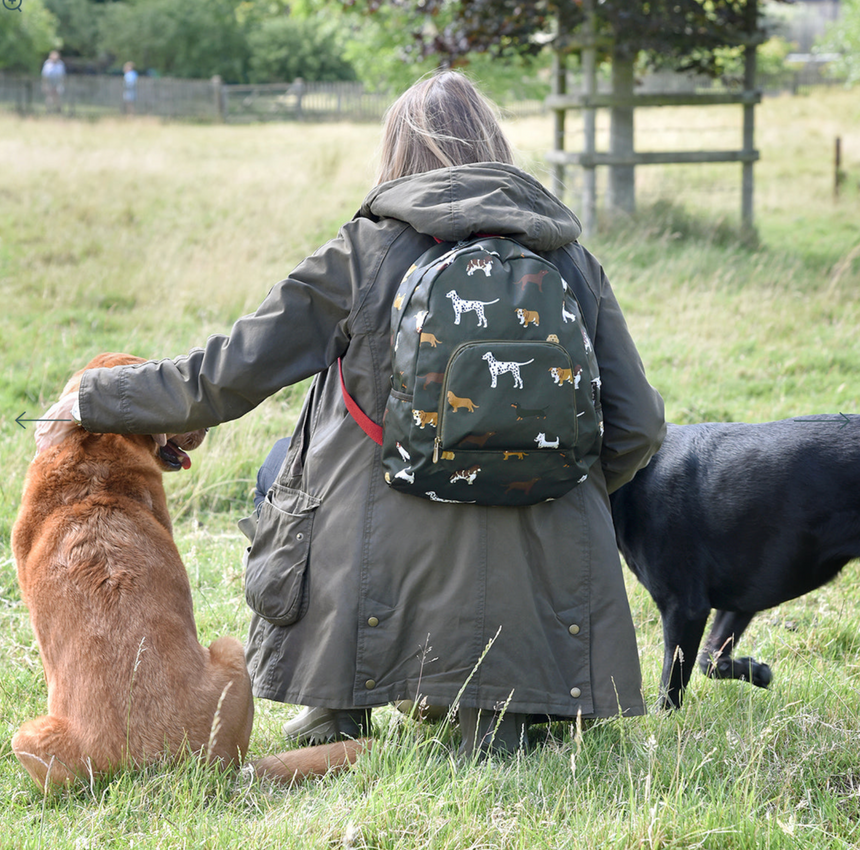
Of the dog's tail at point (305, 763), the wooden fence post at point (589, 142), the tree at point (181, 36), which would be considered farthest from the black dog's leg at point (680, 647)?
the tree at point (181, 36)

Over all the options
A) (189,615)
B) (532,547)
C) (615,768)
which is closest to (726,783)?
(615,768)

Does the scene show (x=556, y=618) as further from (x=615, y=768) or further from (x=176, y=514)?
(x=176, y=514)

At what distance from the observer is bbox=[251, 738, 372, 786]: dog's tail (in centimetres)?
241

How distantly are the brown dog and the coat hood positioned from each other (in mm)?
1004

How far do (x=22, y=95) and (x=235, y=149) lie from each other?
1670 centimetres

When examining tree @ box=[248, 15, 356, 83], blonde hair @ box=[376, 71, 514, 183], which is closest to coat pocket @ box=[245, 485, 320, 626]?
blonde hair @ box=[376, 71, 514, 183]

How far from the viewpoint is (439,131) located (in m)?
2.49

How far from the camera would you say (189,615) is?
2.48m

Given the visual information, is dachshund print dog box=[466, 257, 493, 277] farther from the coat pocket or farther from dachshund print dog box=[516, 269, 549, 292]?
the coat pocket

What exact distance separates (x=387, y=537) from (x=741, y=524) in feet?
4.67

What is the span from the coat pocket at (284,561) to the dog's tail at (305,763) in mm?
366

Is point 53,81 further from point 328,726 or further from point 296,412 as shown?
point 328,726

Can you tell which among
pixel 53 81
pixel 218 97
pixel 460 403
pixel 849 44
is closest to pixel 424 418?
pixel 460 403

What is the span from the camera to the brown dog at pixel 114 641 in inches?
87.7
